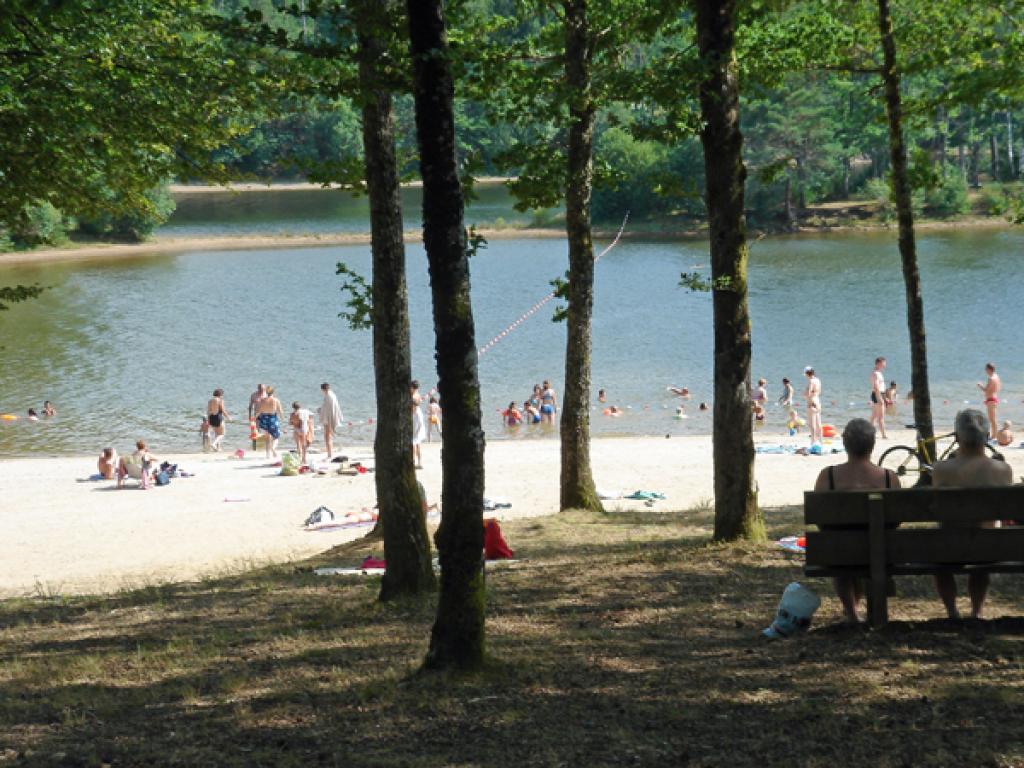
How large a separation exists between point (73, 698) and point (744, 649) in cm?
381

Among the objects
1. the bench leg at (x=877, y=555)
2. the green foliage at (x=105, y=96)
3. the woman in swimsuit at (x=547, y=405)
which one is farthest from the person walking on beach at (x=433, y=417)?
the bench leg at (x=877, y=555)

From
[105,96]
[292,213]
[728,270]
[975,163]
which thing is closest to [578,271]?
[728,270]

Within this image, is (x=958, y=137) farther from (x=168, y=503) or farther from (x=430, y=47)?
(x=430, y=47)

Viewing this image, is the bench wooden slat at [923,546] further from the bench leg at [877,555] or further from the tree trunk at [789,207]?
the tree trunk at [789,207]

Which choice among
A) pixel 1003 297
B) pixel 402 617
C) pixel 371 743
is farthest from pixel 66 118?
pixel 1003 297

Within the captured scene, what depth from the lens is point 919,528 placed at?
23.8 feet

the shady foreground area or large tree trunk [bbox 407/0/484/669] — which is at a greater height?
large tree trunk [bbox 407/0/484/669]

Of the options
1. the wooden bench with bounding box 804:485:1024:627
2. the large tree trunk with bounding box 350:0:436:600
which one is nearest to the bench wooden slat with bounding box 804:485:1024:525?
the wooden bench with bounding box 804:485:1024:627

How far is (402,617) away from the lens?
915 centimetres

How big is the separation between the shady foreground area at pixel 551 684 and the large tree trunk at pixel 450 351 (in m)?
0.35

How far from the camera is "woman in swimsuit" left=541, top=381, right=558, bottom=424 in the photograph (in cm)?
3488

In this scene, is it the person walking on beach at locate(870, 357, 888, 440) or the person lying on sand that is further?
the person walking on beach at locate(870, 357, 888, 440)

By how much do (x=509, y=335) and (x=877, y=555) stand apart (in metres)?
45.7

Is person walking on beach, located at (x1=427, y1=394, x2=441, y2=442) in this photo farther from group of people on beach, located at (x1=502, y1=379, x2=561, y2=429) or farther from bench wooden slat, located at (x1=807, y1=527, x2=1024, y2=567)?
bench wooden slat, located at (x1=807, y1=527, x2=1024, y2=567)
